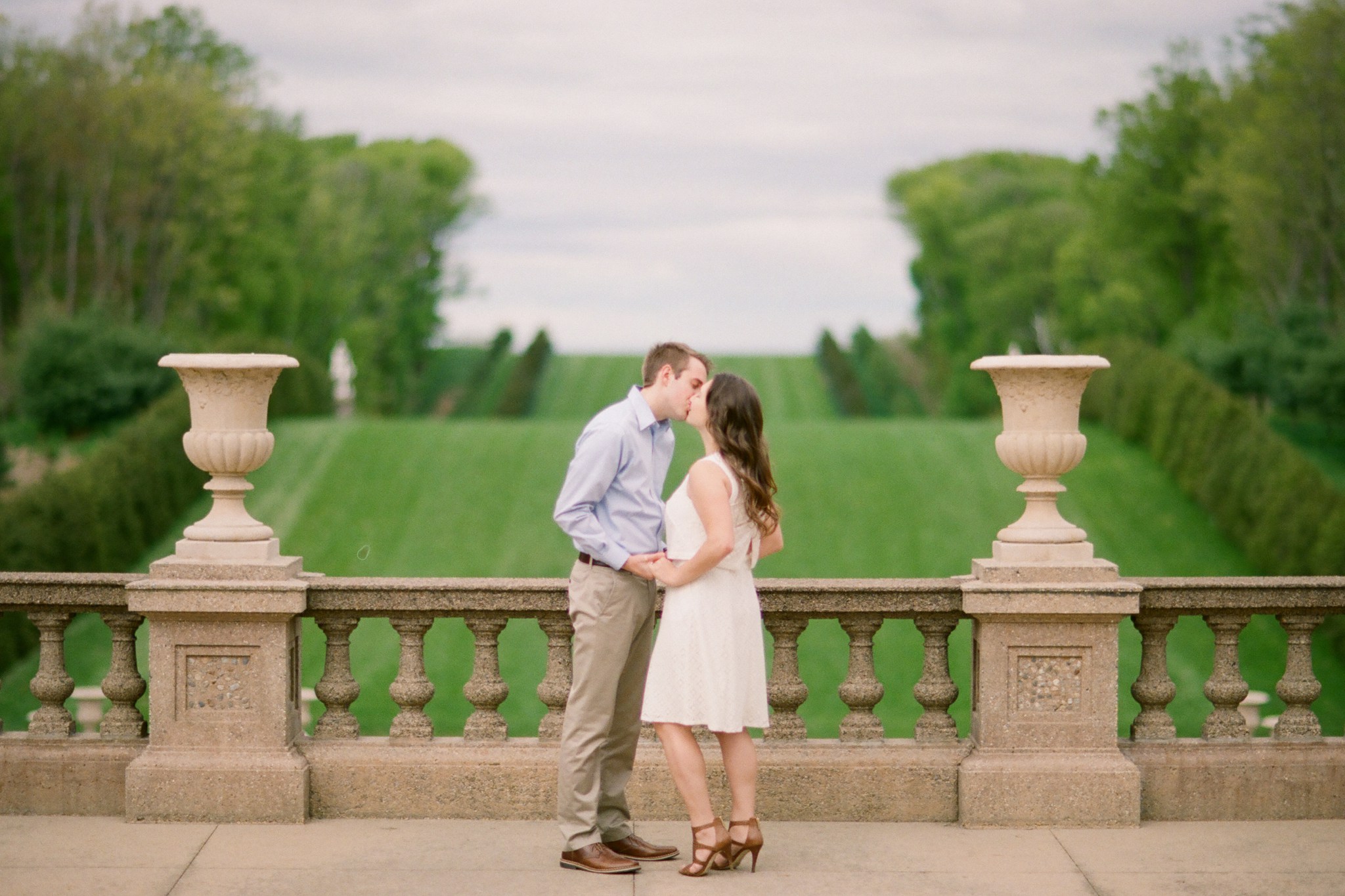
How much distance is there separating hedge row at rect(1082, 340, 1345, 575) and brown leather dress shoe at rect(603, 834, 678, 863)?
1801 cm

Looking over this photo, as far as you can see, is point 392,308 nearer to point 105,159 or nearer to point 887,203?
point 105,159

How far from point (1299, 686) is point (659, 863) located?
308 cm

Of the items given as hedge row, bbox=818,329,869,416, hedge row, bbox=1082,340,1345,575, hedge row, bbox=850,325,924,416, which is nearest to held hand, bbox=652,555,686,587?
hedge row, bbox=1082,340,1345,575

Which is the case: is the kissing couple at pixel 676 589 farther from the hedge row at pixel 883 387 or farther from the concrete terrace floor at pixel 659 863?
the hedge row at pixel 883 387

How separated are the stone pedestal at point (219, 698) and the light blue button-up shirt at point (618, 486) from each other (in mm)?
1500

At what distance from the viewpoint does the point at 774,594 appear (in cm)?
646

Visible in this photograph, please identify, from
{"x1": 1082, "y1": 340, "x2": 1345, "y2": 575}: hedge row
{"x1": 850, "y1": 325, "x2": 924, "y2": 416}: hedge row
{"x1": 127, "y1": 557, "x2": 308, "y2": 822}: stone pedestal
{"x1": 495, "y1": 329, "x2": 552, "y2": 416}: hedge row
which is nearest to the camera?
{"x1": 127, "y1": 557, "x2": 308, "y2": 822}: stone pedestal

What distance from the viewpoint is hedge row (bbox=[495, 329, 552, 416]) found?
222ft

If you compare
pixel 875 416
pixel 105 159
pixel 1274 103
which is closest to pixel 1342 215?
pixel 1274 103

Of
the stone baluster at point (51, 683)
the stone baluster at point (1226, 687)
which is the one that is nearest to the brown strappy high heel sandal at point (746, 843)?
the stone baluster at point (1226, 687)

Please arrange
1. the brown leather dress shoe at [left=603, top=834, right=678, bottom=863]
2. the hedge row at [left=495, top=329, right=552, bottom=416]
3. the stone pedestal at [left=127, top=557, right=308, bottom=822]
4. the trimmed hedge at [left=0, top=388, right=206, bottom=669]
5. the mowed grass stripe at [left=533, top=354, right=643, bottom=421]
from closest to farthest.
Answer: the brown leather dress shoe at [left=603, top=834, right=678, bottom=863] → the stone pedestal at [left=127, top=557, right=308, bottom=822] → the trimmed hedge at [left=0, top=388, right=206, bottom=669] → the hedge row at [left=495, top=329, right=552, bottom=416] → the mowed grass stripe at [left=533, top=354, right=643, bottom=421]

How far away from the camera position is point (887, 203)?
289 ft

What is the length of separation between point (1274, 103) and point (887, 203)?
44.2 metres

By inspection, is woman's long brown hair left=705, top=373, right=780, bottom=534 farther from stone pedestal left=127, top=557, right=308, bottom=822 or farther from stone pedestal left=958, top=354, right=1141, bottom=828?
stone pedestal left=127, top=557, right=308, bottom=822
